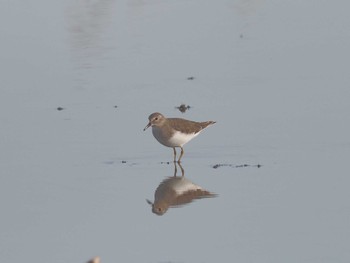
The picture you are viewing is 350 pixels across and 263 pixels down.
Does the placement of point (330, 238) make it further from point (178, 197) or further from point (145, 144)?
point (145, 144)

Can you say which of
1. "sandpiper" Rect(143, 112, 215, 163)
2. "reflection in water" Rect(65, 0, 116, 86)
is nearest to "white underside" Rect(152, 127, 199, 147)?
"sandpiper" Rect(143, 112, 215, 163)

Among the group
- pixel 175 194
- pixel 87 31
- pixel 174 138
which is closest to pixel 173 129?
pixel 174 138

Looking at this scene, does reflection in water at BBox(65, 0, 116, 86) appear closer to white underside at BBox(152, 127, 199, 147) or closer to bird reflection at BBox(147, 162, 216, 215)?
white underside at BBox(152, 127, 199, 147)

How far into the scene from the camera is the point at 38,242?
10.1 meters

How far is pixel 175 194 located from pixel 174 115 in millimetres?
3280

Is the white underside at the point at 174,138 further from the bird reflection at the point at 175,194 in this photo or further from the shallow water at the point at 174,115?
the bird reflection at the point at 175,194

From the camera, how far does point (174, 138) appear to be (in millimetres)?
13281

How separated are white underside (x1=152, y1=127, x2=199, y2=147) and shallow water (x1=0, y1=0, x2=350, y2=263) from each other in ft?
0.76

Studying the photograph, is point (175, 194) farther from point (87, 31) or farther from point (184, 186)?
point (87, 31)

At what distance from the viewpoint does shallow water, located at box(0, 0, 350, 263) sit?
396 inches

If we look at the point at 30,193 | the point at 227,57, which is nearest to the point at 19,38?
the point at 227,57

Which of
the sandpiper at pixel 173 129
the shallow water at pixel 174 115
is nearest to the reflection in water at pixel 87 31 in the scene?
the shallow water at pixel 174 115

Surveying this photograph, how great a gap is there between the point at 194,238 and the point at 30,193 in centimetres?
239

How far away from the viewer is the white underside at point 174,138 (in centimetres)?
1328
